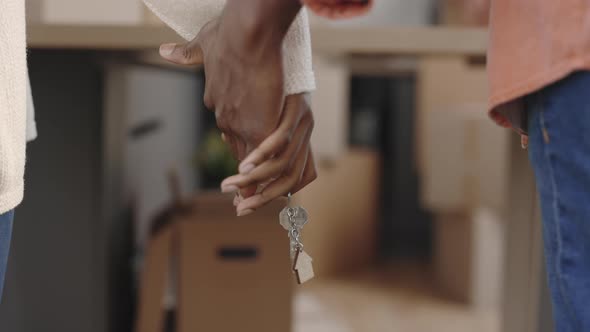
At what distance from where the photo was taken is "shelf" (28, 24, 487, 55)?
1176 mm

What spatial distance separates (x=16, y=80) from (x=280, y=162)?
0.74 feet

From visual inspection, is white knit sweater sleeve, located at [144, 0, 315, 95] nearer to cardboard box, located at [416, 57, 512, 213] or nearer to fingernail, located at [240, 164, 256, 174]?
fingernail, located at [240, 164, 256, 174]

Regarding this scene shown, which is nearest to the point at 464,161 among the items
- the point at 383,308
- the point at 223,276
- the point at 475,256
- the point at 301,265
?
the point at 475,256

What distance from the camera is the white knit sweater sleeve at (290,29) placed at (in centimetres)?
67

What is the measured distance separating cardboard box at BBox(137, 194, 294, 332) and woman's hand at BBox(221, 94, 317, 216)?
95 centimetres

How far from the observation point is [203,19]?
2.44 ft

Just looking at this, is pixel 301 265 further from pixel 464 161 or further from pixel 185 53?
pixel 464 161

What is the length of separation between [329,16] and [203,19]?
172 millimetres

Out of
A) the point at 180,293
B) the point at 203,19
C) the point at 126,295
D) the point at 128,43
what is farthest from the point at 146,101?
the point at 203,19

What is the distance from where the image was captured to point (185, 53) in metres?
0.70

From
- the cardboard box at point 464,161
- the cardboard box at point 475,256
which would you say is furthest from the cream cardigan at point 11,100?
the cardboard box at point 475,256

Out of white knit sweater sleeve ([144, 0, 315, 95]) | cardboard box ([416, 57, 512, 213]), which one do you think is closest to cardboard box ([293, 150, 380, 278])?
cardboard box ([416, 57, 512, 213])

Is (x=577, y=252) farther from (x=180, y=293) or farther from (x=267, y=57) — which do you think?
(x=180, y=293)

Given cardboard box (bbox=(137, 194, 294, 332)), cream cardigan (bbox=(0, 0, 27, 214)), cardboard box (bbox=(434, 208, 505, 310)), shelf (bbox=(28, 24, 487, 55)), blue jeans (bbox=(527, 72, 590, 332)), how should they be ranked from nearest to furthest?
blue jeans (bbox=(527, 72, 590, 332)) → cream cardigan (bbox=(0, 0, 27, 214)) → shelf (bbox=(28, 24, 487, 55)) → cardboard box (bbox=(137, 194, 294, 332)) → cardboard box (bbox=(434, 208, 505, 310))
